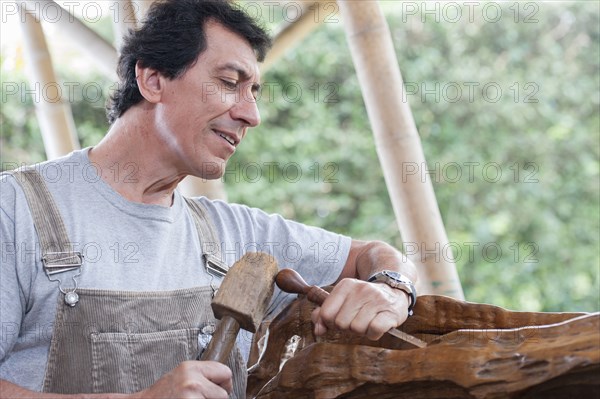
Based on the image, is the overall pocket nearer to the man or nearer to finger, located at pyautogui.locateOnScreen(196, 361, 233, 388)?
the man

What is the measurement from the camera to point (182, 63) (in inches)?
92.7

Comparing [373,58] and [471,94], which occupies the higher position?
[471,94]

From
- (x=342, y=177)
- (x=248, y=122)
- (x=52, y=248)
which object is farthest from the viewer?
(x=342, y=177)

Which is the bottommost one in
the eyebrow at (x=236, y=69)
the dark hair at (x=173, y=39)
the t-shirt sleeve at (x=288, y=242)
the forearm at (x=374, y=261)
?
the forearm at (x=374, y=261)

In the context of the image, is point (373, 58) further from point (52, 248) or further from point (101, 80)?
point (101, 80)

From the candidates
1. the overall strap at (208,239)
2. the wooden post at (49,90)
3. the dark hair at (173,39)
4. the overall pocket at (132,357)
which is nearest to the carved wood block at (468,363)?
the overall pocket at (132,357)

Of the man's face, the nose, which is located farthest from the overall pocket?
the nose

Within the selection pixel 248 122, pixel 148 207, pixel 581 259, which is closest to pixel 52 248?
pixel 148 207

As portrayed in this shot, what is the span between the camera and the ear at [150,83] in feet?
7.80

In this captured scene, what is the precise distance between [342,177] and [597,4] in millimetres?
2934

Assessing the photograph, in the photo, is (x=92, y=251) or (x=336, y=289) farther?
(x=92, y=251)

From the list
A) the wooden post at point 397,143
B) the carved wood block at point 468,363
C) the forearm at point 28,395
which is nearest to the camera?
the carved wood block at point 468,363

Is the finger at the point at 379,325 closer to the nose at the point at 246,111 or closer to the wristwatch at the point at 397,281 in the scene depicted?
the wristwatch at the point at 397,281

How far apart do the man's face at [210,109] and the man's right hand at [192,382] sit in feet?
2.34
